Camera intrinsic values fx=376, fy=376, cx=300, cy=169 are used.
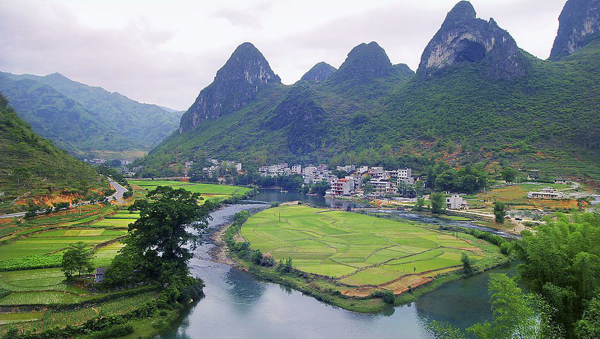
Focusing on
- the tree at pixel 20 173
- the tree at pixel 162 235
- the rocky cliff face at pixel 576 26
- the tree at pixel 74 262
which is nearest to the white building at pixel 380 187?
the tree at pixel 162 235

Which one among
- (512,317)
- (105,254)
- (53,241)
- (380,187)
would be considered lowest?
(105,254)

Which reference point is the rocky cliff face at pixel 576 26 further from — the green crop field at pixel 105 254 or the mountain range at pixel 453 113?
the green crop field at pixel 105 254

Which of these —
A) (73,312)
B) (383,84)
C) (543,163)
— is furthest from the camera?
(383,84)

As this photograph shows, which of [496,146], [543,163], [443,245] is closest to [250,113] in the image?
[496,146]

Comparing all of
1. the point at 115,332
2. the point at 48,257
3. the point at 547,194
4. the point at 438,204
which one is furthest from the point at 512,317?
the point at 547,194

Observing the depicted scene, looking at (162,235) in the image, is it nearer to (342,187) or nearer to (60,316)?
(60,316)

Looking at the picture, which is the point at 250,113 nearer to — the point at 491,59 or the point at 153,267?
the point at 491,59

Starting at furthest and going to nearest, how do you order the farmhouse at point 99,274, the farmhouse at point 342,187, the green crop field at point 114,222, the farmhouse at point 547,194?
the farmhouse at point 342,187 → the farmhouse at point 547,194 → the green crop field at point 114,222 → the farmhouse at point 99,274
